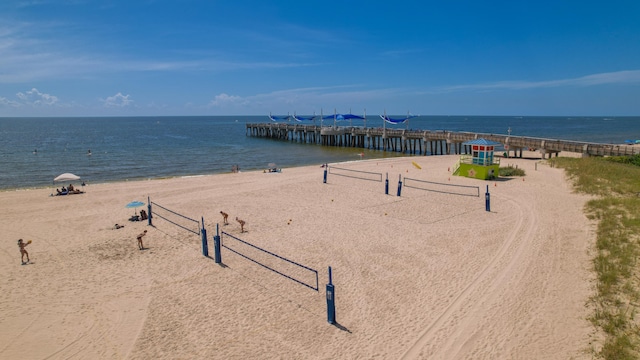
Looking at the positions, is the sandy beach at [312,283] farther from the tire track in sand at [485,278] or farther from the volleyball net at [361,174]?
the volleyball net at [361,174]

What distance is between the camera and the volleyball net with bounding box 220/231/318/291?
1086 cm

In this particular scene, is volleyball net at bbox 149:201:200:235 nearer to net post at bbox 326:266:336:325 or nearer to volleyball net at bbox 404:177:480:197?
net post at bbox 326:266:336:325

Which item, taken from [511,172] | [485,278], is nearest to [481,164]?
[511,172]

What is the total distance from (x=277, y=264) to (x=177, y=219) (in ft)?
24.6

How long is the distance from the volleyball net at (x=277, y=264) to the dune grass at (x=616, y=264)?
605 cm

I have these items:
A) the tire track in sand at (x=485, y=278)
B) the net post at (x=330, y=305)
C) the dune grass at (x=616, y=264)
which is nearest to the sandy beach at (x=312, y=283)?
the tire track in sand at (x=485, y=278)

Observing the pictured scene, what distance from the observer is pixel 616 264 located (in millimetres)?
10422

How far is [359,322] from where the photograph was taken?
8.67 metres

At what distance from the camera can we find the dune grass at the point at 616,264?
23.5 ft

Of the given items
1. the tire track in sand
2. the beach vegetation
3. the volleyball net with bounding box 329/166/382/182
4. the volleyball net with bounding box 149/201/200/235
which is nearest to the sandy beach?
the tire track in sand

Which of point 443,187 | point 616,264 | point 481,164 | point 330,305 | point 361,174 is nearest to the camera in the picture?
point 330,305

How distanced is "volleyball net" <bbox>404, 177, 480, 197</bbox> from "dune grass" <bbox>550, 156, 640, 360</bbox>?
5314 mm

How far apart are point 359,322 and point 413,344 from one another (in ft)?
4.30

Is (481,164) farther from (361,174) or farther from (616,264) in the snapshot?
(616,264)
